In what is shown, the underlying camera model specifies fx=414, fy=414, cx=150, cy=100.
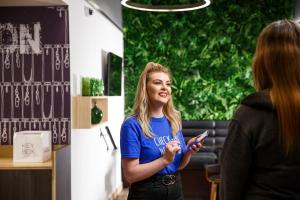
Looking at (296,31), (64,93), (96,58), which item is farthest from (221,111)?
(296,31)

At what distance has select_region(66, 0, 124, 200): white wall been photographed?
370 cm

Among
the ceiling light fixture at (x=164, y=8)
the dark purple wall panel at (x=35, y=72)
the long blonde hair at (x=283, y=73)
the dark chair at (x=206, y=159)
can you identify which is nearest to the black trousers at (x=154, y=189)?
the long blonde hair at (x=283, y=73)

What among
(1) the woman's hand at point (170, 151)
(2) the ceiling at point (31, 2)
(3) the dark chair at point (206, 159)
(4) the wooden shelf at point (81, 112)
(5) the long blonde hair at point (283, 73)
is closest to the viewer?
(5) the long blonde hair at point (283, 73)

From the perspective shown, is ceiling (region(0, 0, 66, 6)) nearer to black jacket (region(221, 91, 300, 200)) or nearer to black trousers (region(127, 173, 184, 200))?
black trousers (region(127, 173, 184, 200))

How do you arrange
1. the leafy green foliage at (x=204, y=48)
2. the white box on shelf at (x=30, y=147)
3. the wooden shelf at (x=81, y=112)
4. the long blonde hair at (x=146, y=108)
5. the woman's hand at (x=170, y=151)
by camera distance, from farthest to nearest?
the leafy green foliage at (x=204, y=48), the wooden shelf at (x=81, y=112), the white box on shelf at (x=30, y=147), the long blonde hair at (x=146, y=108), the woman's hand at (x=170, y=151)

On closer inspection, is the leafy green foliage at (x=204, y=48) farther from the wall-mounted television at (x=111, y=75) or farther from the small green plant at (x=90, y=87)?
the small green plant at (x=90, y=87)

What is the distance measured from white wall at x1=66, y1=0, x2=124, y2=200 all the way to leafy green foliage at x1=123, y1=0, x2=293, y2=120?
0.94 metres

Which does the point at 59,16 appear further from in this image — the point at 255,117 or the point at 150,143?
the point at 255,117

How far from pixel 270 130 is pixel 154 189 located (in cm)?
93

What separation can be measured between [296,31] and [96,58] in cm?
350

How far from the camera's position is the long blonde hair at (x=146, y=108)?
6.97 feet

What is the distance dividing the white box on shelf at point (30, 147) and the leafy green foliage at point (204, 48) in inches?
151

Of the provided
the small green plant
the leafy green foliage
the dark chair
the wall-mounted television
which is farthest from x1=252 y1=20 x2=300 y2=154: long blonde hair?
the leafy green foliage

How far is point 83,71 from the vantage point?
3969 mm
